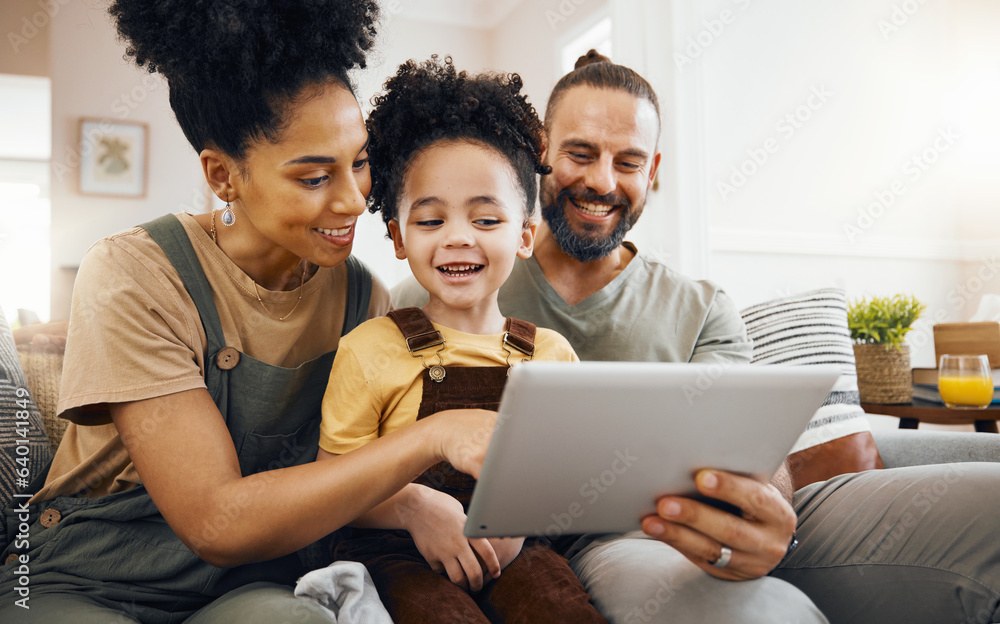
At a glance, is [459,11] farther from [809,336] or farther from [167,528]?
[167,528]

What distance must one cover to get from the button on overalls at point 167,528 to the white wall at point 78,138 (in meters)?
3.37

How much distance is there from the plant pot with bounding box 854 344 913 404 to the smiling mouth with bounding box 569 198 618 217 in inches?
49.2

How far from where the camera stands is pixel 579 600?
1014 mm

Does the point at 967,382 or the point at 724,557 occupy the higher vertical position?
the point at 967,382

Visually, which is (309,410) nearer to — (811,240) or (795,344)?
(795,344)

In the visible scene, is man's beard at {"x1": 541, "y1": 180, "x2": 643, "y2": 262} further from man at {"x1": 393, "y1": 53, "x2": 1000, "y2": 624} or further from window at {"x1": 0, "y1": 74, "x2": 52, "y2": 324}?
window at {"x1": 0, "y1": 74, "x2": 52, "y2": 324}

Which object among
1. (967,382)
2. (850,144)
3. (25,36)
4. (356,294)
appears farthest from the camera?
(25,36)

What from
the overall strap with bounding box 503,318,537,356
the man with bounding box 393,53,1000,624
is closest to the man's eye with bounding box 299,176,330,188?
the overall strap with bounding box 503,318,537,356

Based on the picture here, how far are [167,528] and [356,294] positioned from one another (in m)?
0.52

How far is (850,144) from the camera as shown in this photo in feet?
12.4

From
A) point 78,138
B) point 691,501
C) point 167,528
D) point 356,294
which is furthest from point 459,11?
point 691,501

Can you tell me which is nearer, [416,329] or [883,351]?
[416,329]

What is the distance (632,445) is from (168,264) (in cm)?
78

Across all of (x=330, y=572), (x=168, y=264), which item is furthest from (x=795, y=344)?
(x=168, y=264)
